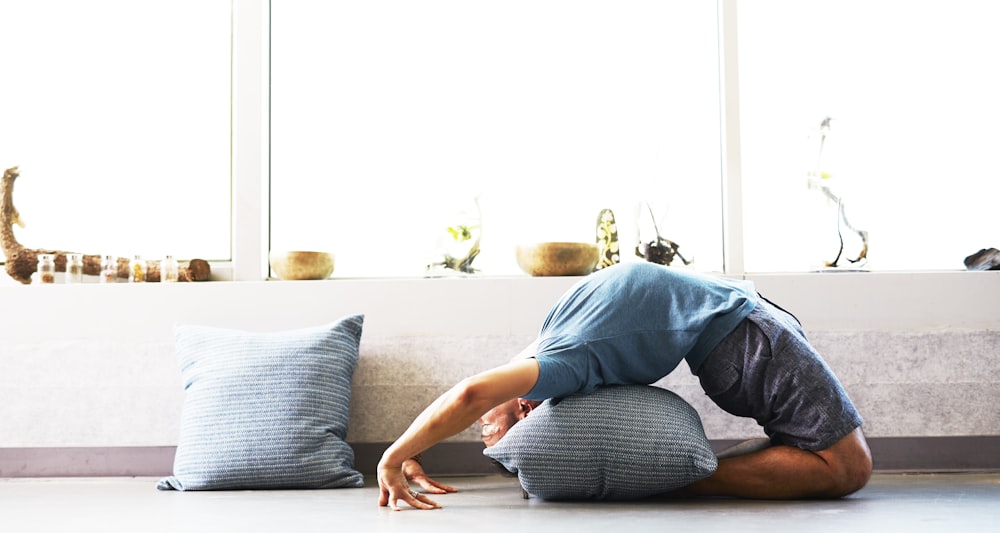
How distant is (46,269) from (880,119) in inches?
132

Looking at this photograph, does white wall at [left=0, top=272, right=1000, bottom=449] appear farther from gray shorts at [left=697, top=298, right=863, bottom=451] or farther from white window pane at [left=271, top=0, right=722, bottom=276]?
gray shorts at [left=697, top=298, right=863, bottom=451]

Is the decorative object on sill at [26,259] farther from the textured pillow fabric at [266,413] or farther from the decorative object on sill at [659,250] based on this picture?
the decorative object on sill at [659,250]

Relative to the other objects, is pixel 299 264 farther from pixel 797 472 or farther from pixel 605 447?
pixel 797 472

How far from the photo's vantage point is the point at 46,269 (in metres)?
3.55

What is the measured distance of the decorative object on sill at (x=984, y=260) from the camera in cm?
344

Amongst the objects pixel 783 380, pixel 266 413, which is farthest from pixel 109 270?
pixel 783 380

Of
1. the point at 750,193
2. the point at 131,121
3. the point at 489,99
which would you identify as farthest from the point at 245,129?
the point at 750,193

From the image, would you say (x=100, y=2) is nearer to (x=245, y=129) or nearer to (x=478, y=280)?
(x=245, y=129)

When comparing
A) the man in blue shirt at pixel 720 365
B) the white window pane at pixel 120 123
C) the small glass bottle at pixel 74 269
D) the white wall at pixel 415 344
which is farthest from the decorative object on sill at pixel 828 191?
the small glass bottle at pixel 74 269

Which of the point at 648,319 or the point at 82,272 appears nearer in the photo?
the point at 648,319

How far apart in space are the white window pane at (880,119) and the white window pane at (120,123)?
2229 mm

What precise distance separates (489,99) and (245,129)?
99cm

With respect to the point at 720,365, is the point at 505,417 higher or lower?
lower

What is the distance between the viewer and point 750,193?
3770 millimetres
